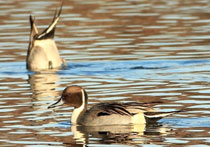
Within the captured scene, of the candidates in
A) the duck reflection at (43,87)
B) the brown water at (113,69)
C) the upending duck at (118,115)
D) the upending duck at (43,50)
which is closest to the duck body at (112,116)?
the upending duck at (118,115)

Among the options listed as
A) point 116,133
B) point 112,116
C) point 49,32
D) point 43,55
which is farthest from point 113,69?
point 116,133

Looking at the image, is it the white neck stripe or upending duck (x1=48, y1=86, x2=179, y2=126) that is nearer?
upending duck (x1=48, y1=86, x2=179, y2=126)

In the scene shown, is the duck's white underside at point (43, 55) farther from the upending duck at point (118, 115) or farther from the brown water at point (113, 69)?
the upending duck at point (118, 115)

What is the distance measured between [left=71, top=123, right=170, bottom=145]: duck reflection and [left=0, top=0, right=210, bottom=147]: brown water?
1 cm

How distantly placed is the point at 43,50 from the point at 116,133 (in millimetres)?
7353

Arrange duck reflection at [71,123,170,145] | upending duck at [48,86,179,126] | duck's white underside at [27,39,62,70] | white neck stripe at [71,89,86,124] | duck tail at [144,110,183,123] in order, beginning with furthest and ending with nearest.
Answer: duck's white underside at [27,39,62,70] → white neck stripe at [71,89,86,124] → upending duck at [48,86,179,126] → duck tail at [144,110,183,123] → duck reflection at [71,123,170,145]

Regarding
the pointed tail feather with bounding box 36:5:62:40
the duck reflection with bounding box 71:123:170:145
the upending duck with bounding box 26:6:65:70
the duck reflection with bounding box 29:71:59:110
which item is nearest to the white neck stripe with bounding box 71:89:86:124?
the duck reflection with bounding box 71:123:170:145

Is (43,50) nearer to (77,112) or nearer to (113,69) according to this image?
(113,69)

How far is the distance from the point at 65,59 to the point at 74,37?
2493 mm

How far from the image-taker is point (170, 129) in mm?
10891

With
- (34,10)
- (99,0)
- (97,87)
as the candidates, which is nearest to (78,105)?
(97,87)

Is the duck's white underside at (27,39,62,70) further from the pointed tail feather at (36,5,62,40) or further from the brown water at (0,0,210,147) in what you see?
the brown water at (0,0,210,147)

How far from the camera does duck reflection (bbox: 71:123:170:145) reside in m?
10.3

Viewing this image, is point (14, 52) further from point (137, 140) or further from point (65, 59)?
point (137, 140)
